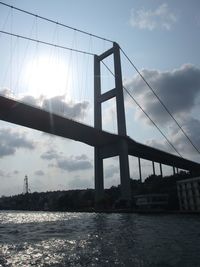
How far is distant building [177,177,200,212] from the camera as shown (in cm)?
3910

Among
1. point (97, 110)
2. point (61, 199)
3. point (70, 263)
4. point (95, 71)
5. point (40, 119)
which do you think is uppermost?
point (95, 71)

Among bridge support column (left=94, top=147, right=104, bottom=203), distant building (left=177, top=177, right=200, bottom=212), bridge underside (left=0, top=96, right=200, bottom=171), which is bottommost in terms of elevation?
distant building (left=177, top=177, right=200, bottom=212)

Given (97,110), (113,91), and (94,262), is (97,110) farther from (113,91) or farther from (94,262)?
(94,262)

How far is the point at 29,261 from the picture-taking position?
9.42 m

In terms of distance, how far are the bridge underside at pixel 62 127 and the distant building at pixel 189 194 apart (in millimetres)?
9702

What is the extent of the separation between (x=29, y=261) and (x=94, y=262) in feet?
6.08

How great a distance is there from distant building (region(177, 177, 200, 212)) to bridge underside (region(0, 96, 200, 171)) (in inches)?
382

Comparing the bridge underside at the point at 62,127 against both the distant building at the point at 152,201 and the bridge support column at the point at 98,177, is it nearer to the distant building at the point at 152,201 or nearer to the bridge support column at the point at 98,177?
the bridge support column at the point at 98,177

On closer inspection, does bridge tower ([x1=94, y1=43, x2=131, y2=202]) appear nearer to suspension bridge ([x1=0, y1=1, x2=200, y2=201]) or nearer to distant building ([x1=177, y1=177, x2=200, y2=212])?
suspension bridge ([x1=0, y1=1, x2=200, y2=201])

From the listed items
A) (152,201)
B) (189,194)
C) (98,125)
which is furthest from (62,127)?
(152,201)

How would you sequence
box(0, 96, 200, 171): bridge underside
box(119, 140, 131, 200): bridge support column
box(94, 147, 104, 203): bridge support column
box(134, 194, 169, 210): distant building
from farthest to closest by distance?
box(134, 194, 169, 210): distant building, box(94, 147, 104, 203): bridge support column, box(119, 140, 131, 200): bridge support column, box(0, 96, 200, 171): bridge underside

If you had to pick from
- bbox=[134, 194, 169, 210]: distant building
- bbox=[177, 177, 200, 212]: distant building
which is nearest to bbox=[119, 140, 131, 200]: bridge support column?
bbox=[177, 177, 200, 212]: distant building

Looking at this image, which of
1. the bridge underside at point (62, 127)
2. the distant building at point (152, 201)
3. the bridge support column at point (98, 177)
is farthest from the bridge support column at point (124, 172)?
the distant building at point (152, 201)

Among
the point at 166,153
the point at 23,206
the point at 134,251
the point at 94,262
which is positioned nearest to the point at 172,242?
the point at 134,251
